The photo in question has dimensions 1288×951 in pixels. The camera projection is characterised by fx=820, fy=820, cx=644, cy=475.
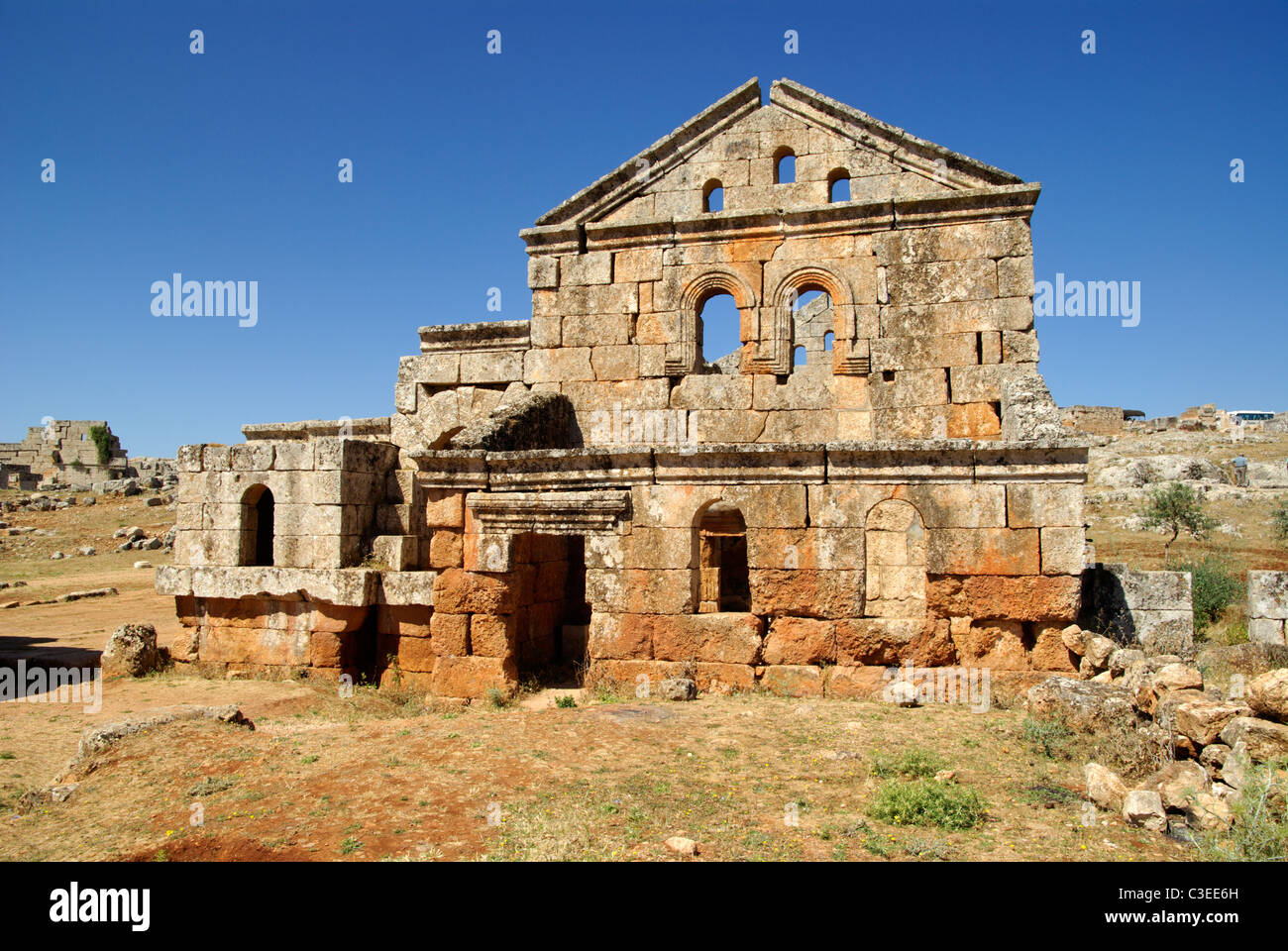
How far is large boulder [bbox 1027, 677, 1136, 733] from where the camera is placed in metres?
6.89

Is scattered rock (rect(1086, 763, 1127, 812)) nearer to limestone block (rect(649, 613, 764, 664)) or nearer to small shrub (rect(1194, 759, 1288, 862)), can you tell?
small shrub (rect(1194, 759, 1288, 862))

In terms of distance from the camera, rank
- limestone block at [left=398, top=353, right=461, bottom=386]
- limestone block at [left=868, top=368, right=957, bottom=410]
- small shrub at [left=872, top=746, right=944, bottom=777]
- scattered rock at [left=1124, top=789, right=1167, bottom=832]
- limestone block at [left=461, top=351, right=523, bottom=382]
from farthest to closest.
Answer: limestone block at [left=398, top=353, right=461, bottom=386]
limestone block at [left=461, top=351, right=523, bottom=382]
limestone block at [left=868, top=368, right=957, bottom=410]
small shrub at [left=872, top=746, right=944, bottom=777]
scattered rock at [left=1124, top=789, right=1167, bottom=832]

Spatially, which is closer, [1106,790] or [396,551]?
[1106,790]

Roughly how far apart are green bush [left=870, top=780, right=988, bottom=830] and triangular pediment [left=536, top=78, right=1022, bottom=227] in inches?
372

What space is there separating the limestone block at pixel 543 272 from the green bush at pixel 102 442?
118ft

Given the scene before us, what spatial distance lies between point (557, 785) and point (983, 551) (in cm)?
546

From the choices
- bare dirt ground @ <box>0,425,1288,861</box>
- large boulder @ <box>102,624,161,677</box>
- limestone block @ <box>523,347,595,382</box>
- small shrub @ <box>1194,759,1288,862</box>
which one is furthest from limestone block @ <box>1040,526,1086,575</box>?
large boulder @ <box>102,624,161,677</box>

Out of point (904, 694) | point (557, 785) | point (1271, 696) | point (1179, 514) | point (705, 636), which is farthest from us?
point (1179, 514)

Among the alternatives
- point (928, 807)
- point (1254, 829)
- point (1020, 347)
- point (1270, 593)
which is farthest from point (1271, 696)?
point (1020, 347)

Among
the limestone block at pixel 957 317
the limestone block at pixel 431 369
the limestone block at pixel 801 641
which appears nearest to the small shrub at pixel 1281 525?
the limestone block at pixel 957 317

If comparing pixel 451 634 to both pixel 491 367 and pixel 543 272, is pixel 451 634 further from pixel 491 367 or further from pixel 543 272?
pixel 543 272

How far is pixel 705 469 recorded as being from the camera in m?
9.94
